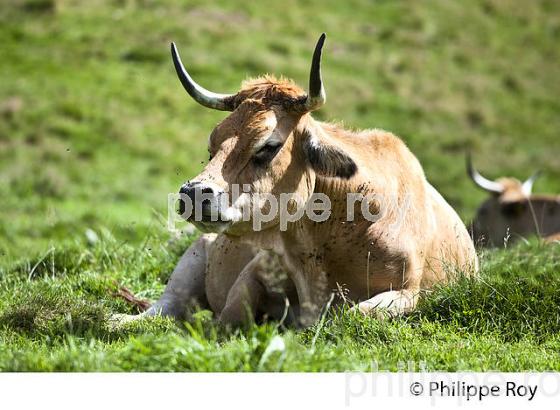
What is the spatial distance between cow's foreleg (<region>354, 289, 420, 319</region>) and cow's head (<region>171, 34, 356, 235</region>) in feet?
3.05

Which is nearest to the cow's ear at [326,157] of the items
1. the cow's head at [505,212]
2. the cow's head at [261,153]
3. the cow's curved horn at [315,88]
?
the cow's head at [261,153]

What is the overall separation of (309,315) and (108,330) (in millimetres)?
1509

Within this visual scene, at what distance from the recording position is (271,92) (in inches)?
313

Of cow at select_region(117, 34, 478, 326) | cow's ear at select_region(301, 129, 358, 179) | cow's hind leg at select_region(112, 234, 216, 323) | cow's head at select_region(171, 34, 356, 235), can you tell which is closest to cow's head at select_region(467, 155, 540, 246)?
cow's hind leg at select_region(112, 234, 216, 323)

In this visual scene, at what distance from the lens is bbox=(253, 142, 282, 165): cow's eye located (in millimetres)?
7656

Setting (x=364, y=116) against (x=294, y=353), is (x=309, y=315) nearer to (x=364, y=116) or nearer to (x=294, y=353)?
(x=294, y=353)

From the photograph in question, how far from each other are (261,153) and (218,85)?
1850 centimetres

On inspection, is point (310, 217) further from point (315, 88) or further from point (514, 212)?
point (514, 212)

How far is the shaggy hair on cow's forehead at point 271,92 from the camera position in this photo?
792cm

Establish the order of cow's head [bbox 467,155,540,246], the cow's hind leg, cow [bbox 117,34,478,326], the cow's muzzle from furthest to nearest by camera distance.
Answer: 1. cow's head [bbox 467,155,540,246]
2. the cow's hind leg
3. cow [bbox 117,34,478,326]
4. the cow's muzzle

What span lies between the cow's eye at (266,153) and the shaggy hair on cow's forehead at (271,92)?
1.29ft

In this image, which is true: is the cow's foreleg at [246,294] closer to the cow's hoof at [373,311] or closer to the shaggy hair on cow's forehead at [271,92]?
the cow's hoof at [373,311]

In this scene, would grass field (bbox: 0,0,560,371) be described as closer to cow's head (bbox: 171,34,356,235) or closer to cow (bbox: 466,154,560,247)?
cow's head (bbox: 171,34,356,235)

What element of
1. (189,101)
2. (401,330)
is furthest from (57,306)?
(189,101)
